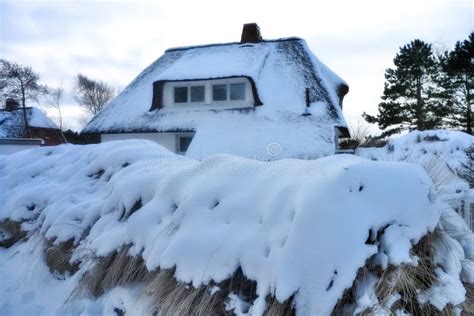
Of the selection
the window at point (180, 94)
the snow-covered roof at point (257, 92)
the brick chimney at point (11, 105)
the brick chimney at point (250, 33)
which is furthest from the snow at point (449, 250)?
the brick chimney at point (11, 105)

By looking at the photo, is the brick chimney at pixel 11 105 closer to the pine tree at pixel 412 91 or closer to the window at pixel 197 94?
the window at pixel 197 94

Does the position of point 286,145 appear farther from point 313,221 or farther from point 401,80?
point 401,80

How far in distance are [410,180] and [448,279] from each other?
0.65 metres

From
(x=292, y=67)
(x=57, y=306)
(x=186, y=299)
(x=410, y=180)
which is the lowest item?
(x=57, y=306)

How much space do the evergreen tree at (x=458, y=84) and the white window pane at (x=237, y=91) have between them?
51.1 feet

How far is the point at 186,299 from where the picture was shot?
7.35 feet

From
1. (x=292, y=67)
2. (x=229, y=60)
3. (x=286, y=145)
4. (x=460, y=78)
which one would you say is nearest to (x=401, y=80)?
(x=460, y=78)

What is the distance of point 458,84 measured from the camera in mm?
24125

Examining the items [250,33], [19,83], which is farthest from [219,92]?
[19,83]

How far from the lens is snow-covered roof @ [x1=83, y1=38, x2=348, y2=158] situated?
13.9 metres

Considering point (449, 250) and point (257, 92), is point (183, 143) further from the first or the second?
point (449, 250)

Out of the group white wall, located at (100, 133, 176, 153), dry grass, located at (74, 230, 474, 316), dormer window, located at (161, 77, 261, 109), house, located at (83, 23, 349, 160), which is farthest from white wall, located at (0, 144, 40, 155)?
dry grass, located at (74, 230, 474, 316)

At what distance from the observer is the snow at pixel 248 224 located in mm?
2045

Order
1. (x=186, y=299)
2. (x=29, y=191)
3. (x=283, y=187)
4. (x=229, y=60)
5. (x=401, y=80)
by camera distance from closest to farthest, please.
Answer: (x=186, y=299)
(x=283, y=187)
(x=29, y=191)
(x=229, y=60)
(x=401, y=80)
